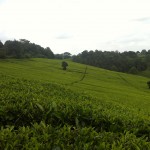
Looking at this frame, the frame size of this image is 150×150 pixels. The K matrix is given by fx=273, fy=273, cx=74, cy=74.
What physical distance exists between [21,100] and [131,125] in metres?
4.55

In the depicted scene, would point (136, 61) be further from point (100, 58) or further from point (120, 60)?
point (100, 58)

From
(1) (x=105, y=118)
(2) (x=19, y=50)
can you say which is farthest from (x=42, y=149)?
(2) (x=19, y=50)

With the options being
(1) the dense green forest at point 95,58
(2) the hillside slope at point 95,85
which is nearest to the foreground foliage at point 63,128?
(2) the hillside slope at point 95,85

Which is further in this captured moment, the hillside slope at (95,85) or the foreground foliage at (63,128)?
the hillside slope at (95,85)

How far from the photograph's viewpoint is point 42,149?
6.24 m

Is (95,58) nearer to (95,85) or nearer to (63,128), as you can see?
(95,85)

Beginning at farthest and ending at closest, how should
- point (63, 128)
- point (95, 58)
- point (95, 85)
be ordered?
point (95, 58) < point (95, 85) < point (63, 128)

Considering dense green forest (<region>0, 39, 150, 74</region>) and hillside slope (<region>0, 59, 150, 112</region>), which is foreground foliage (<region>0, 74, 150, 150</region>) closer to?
hillside slope (<region>0, 59, 150, 112</region>)

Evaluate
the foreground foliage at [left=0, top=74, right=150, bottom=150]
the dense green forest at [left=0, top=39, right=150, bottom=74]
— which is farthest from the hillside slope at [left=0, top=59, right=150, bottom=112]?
the dense green forest at [left=0, top=39, right=150, bottom=74]

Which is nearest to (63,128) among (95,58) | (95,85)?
(95,85)

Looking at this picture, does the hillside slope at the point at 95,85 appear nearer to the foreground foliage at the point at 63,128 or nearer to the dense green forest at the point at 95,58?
the foreground foliage at the point at 63,128

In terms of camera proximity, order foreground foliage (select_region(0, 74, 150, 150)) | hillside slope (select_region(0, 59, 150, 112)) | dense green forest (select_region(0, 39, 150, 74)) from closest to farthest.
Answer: foreground foliage (select_region(0, 74, 150, 150)) → hillside slope (select_region(0, 59, 150, 112)) → dense green forest (select_region(0, 39, 150, 74))

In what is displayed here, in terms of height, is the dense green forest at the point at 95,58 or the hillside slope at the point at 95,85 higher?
the dense green forest at the point at 95,58

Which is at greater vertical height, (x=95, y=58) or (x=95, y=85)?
(x=95, y=58)
